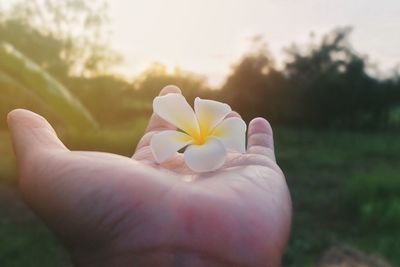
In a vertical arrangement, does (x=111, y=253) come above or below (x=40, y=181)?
below

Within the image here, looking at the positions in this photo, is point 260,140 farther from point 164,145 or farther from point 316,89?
point 316,89

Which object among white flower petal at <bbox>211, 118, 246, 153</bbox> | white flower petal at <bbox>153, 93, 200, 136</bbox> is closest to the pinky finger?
white flower petal at <bbox>211, 118, 246, 153</bbox>

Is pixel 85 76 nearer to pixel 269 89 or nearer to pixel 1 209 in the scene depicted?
pixel 269 89

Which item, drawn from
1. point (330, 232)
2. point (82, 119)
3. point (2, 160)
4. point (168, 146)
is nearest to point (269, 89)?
point (2, 160)

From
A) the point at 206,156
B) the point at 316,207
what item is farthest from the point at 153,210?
the point at 316,207

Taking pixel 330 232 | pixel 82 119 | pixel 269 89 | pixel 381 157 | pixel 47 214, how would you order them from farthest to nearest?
pixel 269 89 → pixel 381 157 → pixel 330 232 → pixel 82 119 → pixel 47 214
